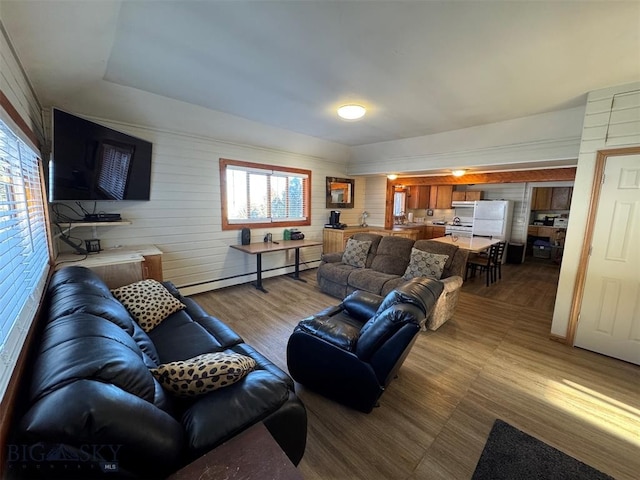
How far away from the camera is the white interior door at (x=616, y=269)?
2600mm

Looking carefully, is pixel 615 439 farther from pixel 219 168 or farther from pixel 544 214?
pixel 544 214

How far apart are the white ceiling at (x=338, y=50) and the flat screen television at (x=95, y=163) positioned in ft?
1.44

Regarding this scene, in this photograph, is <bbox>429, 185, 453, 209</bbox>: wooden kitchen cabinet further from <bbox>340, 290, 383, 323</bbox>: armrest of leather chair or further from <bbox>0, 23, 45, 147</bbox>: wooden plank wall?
<bbox>0, 23, 45, 147</bbox>: wooden plank wall

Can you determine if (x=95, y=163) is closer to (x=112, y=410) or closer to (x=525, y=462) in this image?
(x=112, y=410)

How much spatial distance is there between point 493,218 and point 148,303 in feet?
24.5

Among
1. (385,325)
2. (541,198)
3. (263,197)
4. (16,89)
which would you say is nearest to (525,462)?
(385,325)

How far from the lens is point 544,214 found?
296 inches

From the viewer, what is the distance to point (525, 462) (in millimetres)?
1639

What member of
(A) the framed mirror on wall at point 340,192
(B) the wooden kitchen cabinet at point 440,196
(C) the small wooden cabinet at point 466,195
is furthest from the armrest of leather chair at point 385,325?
(B) the wooden kitchen cabinet at point 440,196

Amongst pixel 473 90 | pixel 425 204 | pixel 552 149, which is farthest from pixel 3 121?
pixel 425 204

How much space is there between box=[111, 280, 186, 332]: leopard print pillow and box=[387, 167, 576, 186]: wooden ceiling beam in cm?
541

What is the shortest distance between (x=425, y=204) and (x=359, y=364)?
25.4ft

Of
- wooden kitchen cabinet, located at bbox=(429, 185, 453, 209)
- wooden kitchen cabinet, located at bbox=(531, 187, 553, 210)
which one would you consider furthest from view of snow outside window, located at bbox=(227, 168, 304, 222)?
wooden kitchen cabinet, located at bbox=(531, 187, 553, 210)

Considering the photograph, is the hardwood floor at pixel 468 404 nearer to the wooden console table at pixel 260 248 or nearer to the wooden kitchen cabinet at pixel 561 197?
the wooden console table at pixel 260 248
